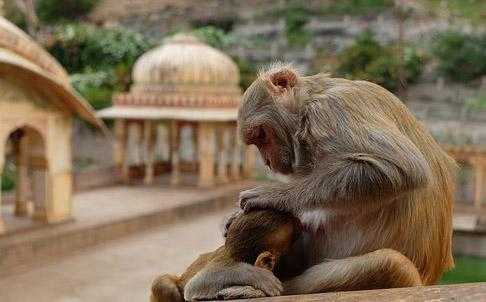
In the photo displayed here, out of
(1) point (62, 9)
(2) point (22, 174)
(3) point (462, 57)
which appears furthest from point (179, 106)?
(1) point (62, 9)

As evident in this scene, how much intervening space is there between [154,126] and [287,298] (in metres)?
16.6

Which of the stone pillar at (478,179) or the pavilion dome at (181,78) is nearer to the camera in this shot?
the stone pillar at (478,179)

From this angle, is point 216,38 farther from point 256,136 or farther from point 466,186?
point 256,136

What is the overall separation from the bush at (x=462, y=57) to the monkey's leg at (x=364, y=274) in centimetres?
2521

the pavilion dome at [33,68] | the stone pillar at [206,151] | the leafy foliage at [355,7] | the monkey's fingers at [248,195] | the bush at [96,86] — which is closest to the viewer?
the monkey's fingers at [248,195]

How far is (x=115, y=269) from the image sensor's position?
1096 centimetres

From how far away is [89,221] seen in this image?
41.9 ft

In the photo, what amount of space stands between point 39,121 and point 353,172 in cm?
972

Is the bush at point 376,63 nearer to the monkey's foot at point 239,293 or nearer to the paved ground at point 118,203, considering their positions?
the paved ground at point 118,203

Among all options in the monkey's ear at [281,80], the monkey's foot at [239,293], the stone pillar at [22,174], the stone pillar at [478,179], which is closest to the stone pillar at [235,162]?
the stone pillar at [478,179]

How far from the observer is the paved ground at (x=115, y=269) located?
9.52 m

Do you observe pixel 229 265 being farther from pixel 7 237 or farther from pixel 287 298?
pixel 7 237

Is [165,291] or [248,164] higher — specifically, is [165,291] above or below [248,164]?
above

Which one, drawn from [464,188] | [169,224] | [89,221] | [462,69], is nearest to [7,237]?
[89,221]
